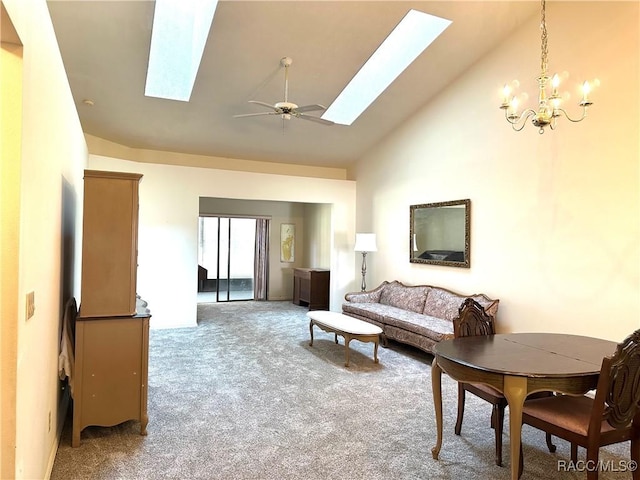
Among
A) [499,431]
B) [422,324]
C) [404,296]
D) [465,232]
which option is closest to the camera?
[499,431]

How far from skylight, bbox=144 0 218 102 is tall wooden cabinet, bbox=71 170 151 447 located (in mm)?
2217

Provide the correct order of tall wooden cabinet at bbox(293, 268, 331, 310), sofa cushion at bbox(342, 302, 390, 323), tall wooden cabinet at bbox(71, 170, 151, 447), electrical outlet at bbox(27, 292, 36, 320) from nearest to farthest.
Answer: electrical outlet at bbox(27, 292, 36, 320), tall wooden cabinet at bbox(71, 170, 151, 447), sofa cushion at bbox(342, 302, 390, 323), tall wooden cabinet at bbox(293, 268, 331, 310)

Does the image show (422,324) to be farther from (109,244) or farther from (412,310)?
(109,244)

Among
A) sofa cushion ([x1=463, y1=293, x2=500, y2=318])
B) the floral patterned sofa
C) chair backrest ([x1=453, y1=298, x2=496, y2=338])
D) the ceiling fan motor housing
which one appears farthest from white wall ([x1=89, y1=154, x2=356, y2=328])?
chair backrest ([x1=453, y1=298, x2=496, y2=338])

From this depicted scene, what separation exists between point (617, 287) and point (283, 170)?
5633 mm

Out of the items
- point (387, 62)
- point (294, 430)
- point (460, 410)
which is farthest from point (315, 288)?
point (460, 410)

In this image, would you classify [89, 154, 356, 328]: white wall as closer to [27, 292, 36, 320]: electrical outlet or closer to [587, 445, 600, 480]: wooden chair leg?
[27, 292, 36, 320]: electrical outlet

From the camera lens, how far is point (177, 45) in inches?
188

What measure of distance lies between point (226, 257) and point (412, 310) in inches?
200

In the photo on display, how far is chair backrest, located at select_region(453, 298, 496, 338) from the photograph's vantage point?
2934mm

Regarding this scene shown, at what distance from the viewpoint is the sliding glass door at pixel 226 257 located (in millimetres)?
9305

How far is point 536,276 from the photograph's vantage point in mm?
4344

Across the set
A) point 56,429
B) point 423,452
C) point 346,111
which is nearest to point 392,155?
point 346,111

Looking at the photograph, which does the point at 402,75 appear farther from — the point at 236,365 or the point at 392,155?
→ the point at 236,365
